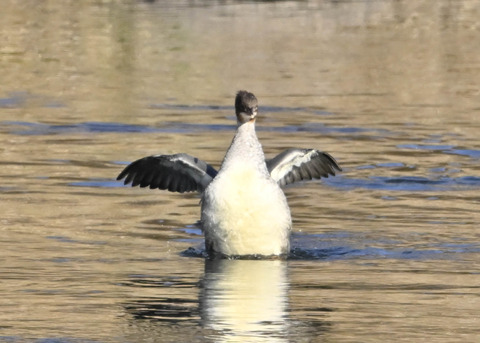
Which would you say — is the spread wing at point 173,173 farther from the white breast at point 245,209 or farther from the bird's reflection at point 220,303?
the bird's reflection at point 220,303

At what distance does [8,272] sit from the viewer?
9.52 m

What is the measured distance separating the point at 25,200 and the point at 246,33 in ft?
66.4

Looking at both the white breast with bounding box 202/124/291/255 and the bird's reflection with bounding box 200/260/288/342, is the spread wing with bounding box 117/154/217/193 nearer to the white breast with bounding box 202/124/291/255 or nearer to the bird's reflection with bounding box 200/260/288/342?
the white breast with bounding box 202/124/291/255

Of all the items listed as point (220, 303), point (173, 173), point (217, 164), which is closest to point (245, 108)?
point (173, 173)

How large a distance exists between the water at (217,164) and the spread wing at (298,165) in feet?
1.38

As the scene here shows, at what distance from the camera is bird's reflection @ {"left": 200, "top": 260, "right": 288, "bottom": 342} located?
7746 mm

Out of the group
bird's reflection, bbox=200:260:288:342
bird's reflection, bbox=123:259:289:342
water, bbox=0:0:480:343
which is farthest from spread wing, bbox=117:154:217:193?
bird's reflection, bbox=123:259:289:342

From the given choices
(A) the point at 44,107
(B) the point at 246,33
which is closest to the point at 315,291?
(A) the point at 44,107

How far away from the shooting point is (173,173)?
11.6 m

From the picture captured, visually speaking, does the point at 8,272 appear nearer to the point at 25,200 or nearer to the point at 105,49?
the point at 25,200

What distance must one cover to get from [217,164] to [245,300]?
644 centimetres

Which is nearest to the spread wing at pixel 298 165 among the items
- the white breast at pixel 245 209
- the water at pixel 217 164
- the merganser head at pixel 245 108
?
the water at pixel 217 164

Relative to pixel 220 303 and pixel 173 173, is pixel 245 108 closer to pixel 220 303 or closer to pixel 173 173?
pixel 173 173

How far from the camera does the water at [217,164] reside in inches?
323
